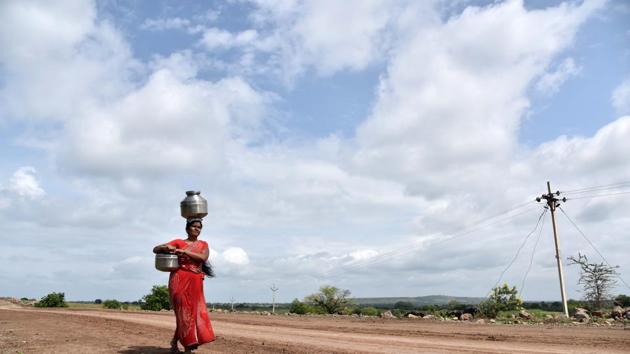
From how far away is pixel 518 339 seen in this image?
527 inches

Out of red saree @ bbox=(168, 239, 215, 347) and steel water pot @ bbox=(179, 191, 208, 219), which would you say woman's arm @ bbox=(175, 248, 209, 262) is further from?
steel water pot @ bbox=(179, 191, 208, 219)

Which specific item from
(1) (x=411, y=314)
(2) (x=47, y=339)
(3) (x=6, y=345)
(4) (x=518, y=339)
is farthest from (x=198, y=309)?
(1) (x=411, y=314)

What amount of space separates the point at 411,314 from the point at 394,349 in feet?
61.3

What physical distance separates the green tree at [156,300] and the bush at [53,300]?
6.83 m

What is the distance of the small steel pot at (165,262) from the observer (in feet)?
24.8

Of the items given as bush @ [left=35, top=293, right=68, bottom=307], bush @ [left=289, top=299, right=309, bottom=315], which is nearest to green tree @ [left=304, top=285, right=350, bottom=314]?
bush @ [left=289, top=299, right=309, bottom=315]

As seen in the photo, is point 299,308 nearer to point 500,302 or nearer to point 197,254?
point 500,302

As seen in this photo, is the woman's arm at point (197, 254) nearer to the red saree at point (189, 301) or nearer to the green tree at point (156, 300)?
the red saree at point (189, 301)

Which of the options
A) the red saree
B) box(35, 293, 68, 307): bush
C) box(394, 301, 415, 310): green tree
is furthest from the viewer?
box(394, 301, 415, 310): green tree

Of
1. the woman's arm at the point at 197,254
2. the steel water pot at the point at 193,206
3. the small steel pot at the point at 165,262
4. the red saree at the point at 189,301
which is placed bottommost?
the red saree at the point at 189,301

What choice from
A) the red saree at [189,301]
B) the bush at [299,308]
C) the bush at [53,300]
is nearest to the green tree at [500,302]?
the bush at [299,308]

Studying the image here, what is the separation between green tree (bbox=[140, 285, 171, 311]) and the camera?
4329 centimetres

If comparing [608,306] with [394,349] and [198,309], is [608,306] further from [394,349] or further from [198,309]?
[198,309]

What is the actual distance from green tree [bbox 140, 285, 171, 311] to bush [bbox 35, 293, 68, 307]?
22.4ft
